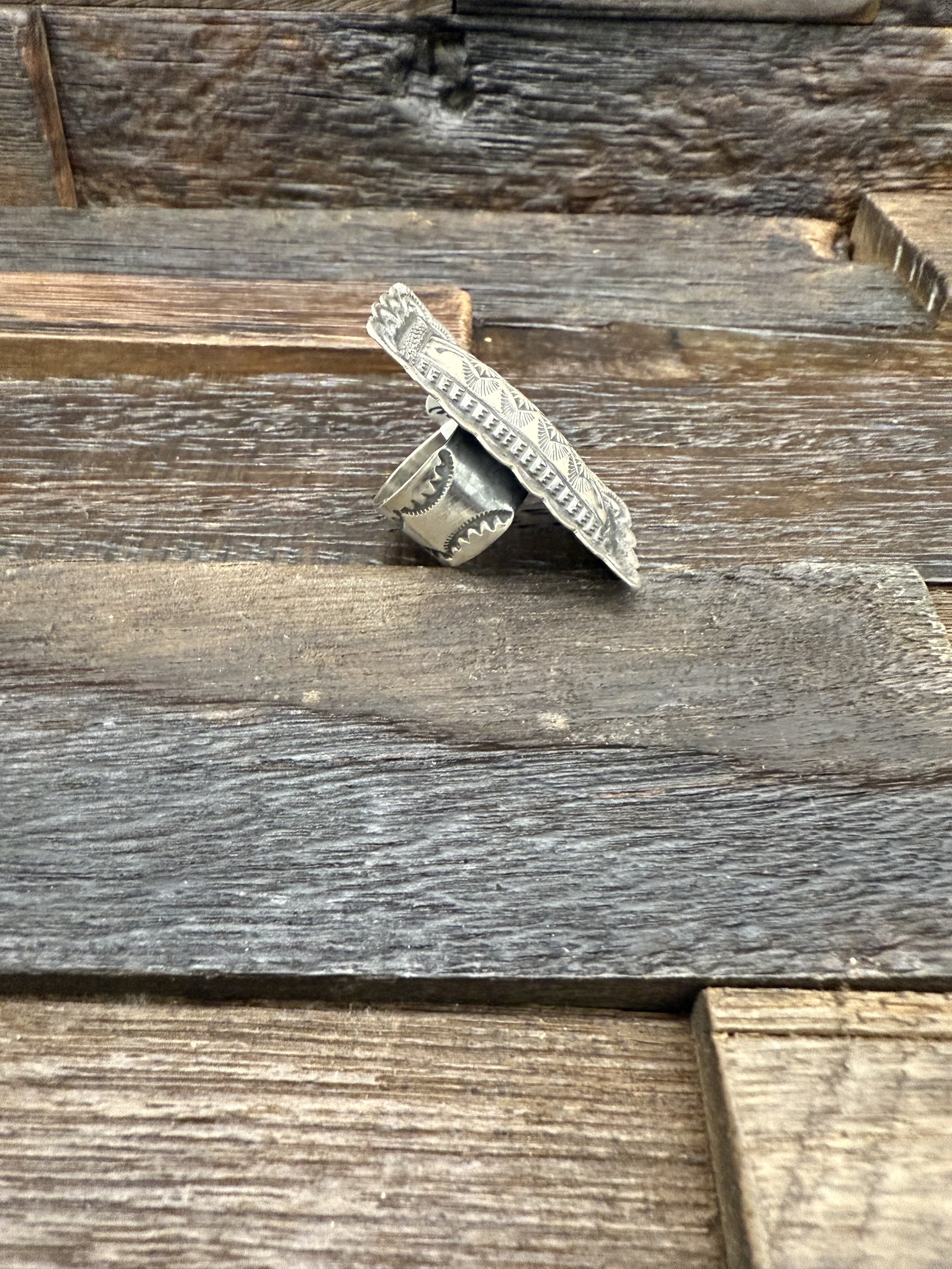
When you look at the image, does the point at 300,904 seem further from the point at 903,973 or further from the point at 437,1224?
the point at 903,973

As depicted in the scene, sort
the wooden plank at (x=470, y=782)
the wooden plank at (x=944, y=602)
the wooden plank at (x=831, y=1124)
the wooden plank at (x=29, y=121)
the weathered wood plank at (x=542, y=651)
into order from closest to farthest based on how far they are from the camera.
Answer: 1. the wooden plank at (x=831, y=1124)
2. the wooden plank at (x=470, y=782)
3. the weathered wood plank at (x=542, y=651)
4. the wooden plank at (x=944, y=602)
5. the wooden plank at (x=29, y=121)

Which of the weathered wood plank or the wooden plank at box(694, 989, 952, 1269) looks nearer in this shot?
the wooden plank at box(694, 989, 952, 1269)

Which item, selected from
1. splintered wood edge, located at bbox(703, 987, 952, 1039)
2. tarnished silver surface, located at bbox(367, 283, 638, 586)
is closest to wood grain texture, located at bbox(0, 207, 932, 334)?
tarnished silver surface, located at bbox(367, 283, 638, 586)

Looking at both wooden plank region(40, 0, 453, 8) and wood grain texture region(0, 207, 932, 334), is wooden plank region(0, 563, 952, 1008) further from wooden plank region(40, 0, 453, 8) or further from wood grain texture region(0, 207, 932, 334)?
wooden plank region(40, 0, 453, 8)

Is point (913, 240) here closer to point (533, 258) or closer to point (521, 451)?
point (533, 258)

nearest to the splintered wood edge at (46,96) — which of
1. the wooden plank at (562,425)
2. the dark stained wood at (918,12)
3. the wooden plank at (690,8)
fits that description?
the wooden plank at (562,425)

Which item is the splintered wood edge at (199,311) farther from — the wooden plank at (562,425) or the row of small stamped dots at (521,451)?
the row of small stamped dots at (521,451)

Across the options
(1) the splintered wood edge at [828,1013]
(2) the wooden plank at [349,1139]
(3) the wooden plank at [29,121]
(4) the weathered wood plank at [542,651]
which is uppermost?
(3) the wooden plank at [29,121]
